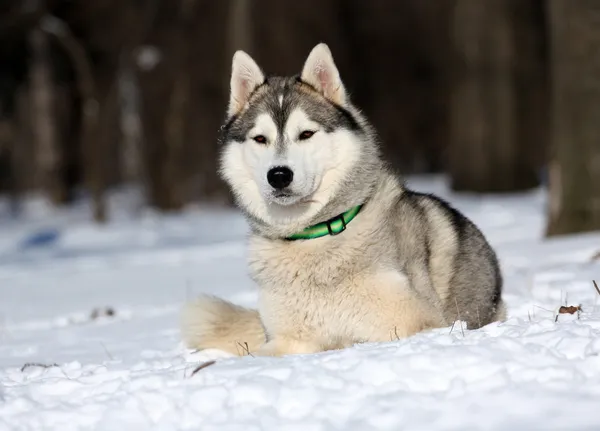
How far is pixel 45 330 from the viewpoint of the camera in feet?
22.1

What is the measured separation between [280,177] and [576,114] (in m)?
5.33

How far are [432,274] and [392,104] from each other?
2780 cm

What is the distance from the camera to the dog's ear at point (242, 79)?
4848mm

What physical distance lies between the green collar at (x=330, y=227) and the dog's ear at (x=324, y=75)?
662 millimetres

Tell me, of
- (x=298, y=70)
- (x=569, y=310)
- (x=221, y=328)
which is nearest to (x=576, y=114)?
(x=569, y=310)

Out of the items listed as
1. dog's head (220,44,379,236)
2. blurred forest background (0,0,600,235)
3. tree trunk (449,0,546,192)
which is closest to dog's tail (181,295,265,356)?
dog's head (220,44,379,236)

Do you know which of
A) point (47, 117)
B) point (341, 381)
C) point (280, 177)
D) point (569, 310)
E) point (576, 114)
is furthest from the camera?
point (47, 117)

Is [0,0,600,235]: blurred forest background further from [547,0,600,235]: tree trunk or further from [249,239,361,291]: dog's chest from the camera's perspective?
[249,239,361,291]: dog's chest

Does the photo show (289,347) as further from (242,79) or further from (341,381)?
(242,79)

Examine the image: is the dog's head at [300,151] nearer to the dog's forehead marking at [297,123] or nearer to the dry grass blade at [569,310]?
the dog's forehead marking at [297,123]

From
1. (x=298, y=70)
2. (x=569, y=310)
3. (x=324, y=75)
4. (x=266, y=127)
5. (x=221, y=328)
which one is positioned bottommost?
→ (x=221, y=328)

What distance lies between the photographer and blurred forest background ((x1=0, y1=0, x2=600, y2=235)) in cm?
880

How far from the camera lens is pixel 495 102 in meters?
17.5

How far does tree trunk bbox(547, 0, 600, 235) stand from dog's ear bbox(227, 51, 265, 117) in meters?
4.81
